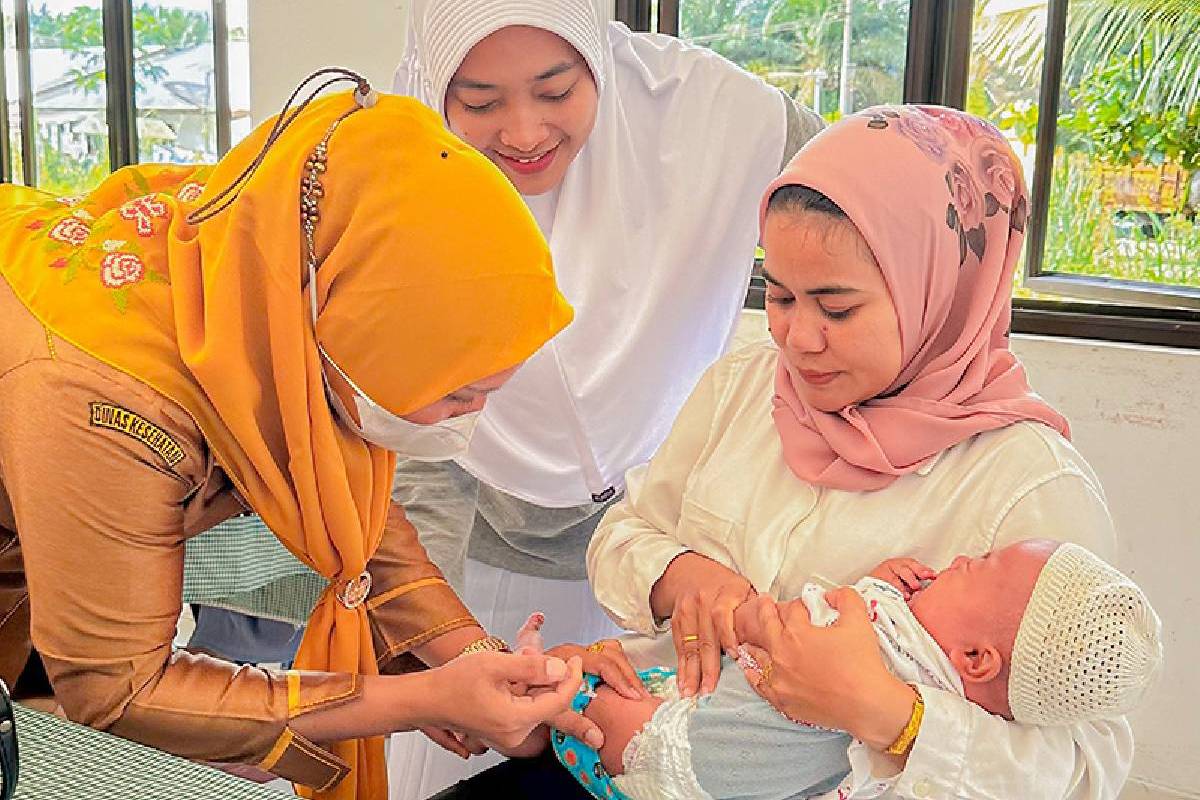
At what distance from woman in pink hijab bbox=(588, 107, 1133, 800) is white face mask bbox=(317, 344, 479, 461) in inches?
10.1

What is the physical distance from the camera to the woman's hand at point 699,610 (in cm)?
130

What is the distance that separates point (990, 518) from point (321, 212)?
0.72m

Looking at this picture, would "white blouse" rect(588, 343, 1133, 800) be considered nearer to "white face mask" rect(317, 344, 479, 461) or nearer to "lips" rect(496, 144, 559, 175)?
"white face mask" rect(317, 344, 479, 461)

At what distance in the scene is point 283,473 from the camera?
130cm

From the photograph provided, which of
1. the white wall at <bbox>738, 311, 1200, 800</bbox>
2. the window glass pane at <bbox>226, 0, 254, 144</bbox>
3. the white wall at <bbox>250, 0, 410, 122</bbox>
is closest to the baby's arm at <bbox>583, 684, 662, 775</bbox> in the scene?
the white wall at <bbox>738, 311, 1200, 800</bbox>

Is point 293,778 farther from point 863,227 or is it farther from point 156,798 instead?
point 863,227

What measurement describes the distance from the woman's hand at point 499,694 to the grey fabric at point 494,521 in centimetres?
50

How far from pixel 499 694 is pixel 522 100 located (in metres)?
0.82

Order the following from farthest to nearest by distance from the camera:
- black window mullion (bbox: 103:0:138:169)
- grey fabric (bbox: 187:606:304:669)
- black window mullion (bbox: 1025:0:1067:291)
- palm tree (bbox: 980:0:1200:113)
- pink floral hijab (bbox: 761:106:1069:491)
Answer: black window mullion (bbox: 103:0:138:169)
black window mullion (bbox: 1025:0:1067:291)
palm tree (bbox: 980:0:1200:113)
grey fabric (bbox: 187:606:304:669)
pink floral hijab (bbox: 761:106:1069:491)

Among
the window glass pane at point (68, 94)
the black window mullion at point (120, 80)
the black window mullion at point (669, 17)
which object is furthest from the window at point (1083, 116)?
the window glass pane at point (68, 94)

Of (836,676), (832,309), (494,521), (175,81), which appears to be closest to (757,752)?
(836,676)

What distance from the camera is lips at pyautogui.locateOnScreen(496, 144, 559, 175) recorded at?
1734 millimetres

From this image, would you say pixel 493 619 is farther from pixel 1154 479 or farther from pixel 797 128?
pixel 1154 479

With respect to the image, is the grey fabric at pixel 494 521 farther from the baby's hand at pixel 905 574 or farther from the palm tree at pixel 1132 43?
the palm tree at pixel 1132 43
